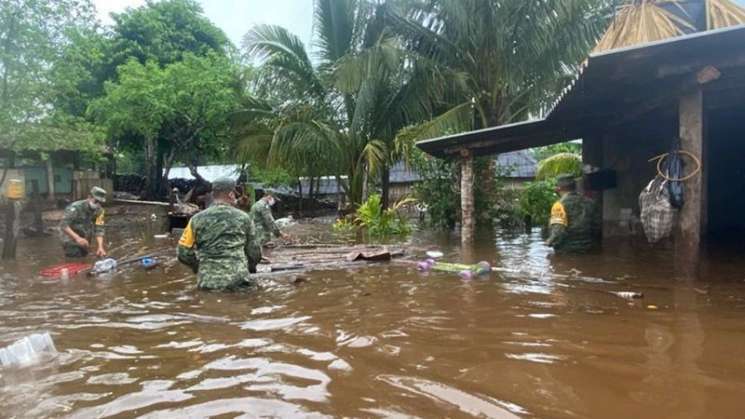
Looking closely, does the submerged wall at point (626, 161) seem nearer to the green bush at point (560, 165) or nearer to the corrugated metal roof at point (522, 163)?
the green bush at point (560, 165)

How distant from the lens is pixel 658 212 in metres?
6.03

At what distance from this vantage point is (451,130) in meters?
12.5

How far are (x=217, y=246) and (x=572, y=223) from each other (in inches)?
211

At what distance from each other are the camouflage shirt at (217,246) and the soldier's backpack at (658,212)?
4.51m

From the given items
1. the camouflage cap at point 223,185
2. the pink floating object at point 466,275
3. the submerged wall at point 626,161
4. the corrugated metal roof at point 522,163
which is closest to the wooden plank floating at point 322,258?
the camouflage cap at point 223,185

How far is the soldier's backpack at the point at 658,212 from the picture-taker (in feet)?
19.7

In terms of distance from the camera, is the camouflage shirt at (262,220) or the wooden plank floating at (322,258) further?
the camouflage shirt at (262,220)

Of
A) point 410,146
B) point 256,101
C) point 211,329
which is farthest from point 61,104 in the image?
point 211,329

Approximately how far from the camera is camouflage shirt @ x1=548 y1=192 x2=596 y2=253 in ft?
27.3

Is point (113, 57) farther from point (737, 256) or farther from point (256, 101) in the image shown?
point (737, 256)

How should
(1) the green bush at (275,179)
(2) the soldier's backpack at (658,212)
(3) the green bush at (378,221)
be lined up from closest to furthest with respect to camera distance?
(2) the soldier's backpack at (658,212)
(3) the green bush at (378,221)
(1) the green bush at (275,179)

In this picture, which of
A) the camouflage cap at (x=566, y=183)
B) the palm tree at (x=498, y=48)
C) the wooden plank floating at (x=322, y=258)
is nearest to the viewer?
the wooden plank floating at (x=322, y=258)

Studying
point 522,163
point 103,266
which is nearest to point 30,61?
point 103,266

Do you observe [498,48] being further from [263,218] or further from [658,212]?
[658,212]
